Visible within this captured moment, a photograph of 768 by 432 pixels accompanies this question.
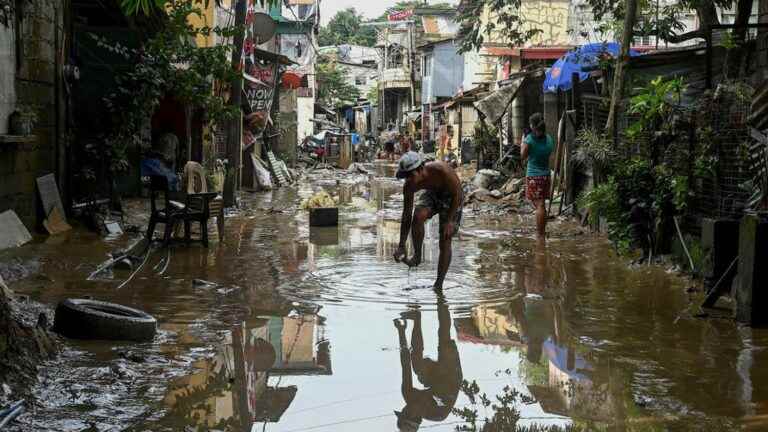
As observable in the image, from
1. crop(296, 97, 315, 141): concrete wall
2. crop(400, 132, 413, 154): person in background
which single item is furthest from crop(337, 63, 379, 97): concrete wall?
crop(296, 97, 315, 141): concrete wall

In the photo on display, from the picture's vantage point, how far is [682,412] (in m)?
4.90

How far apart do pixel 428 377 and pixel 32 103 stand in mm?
8374

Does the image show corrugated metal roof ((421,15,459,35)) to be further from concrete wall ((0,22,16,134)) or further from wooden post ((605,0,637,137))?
concrete wall ((0,22,16,134))

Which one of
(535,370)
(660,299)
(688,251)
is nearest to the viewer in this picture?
(535,370)

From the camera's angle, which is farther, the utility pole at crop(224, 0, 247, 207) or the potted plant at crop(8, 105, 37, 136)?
the utility pole at crop(224, 0, 247, 207)

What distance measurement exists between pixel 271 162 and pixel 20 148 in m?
15.6

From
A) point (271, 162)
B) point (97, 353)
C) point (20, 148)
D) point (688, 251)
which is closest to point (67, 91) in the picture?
point (20, 148)

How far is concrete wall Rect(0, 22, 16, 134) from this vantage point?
10625mm

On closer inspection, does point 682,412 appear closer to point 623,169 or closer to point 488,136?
point 623,169

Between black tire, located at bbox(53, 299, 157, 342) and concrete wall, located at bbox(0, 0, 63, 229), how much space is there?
5.02 metres

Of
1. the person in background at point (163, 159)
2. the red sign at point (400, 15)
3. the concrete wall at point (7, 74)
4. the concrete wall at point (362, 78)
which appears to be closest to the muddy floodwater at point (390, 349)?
the concrete wall at point (7, 74)

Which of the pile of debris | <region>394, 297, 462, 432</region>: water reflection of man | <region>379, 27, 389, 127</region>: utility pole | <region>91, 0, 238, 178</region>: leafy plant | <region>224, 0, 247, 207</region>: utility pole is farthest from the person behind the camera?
<region>379, 27, 389, 127</region>: utility pole

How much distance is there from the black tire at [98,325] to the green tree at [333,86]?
57629mm

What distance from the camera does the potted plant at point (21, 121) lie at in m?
10.9
